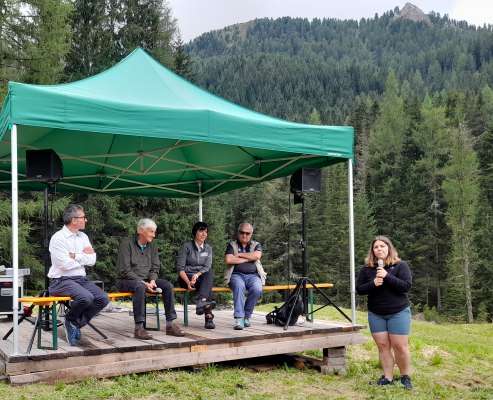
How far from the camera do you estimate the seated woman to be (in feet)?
20.7

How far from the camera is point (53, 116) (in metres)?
4.81

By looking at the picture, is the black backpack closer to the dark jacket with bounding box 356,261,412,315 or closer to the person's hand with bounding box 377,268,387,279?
the dark jacket with bounding box 356,261,412,315

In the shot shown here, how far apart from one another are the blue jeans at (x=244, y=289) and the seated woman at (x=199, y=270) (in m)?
0.27

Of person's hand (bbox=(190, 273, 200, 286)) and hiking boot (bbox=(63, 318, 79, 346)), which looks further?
person's hand (bbox=(190, 273, 200, 286))

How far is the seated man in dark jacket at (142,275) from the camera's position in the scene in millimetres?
5598

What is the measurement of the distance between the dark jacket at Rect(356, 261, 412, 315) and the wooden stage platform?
1.14 m

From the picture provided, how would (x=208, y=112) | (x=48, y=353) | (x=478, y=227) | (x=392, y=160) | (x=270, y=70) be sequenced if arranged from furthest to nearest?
(x=270, y=70)
(x=392, y=160)
(x=478, y=227)
(x=208, y=112)
(x=48, y=353)

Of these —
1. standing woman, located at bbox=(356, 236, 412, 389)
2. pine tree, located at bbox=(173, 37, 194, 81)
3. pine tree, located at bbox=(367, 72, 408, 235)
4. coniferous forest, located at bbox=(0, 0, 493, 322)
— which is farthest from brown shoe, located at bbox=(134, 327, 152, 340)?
pine tree, located at bbox=(367, 72, 408, 235)

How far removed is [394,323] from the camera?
5078 mm

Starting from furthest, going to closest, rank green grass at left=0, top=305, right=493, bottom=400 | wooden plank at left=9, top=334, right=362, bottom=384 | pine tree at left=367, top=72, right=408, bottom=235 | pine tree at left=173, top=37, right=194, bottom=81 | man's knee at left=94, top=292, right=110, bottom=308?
pine tree at left=367, top=72, right=408, bottom=235 < pine tree at left=173, top=37, right=194, bottom=81 < man's knee at left=94, top=292, right=110, bottom=308 < wooden plank at left=9, top=334, right=362, bottom=384 < green grass at left=0, top=305, right=493, bottom=400

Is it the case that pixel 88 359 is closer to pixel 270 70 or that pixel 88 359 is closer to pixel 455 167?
pixel 455 167

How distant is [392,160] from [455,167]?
59.1 ft

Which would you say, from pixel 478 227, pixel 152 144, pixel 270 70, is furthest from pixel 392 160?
pixel 270 70

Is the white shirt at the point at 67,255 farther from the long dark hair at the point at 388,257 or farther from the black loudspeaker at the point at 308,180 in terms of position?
the black loudspeaker at the point at 308,180
